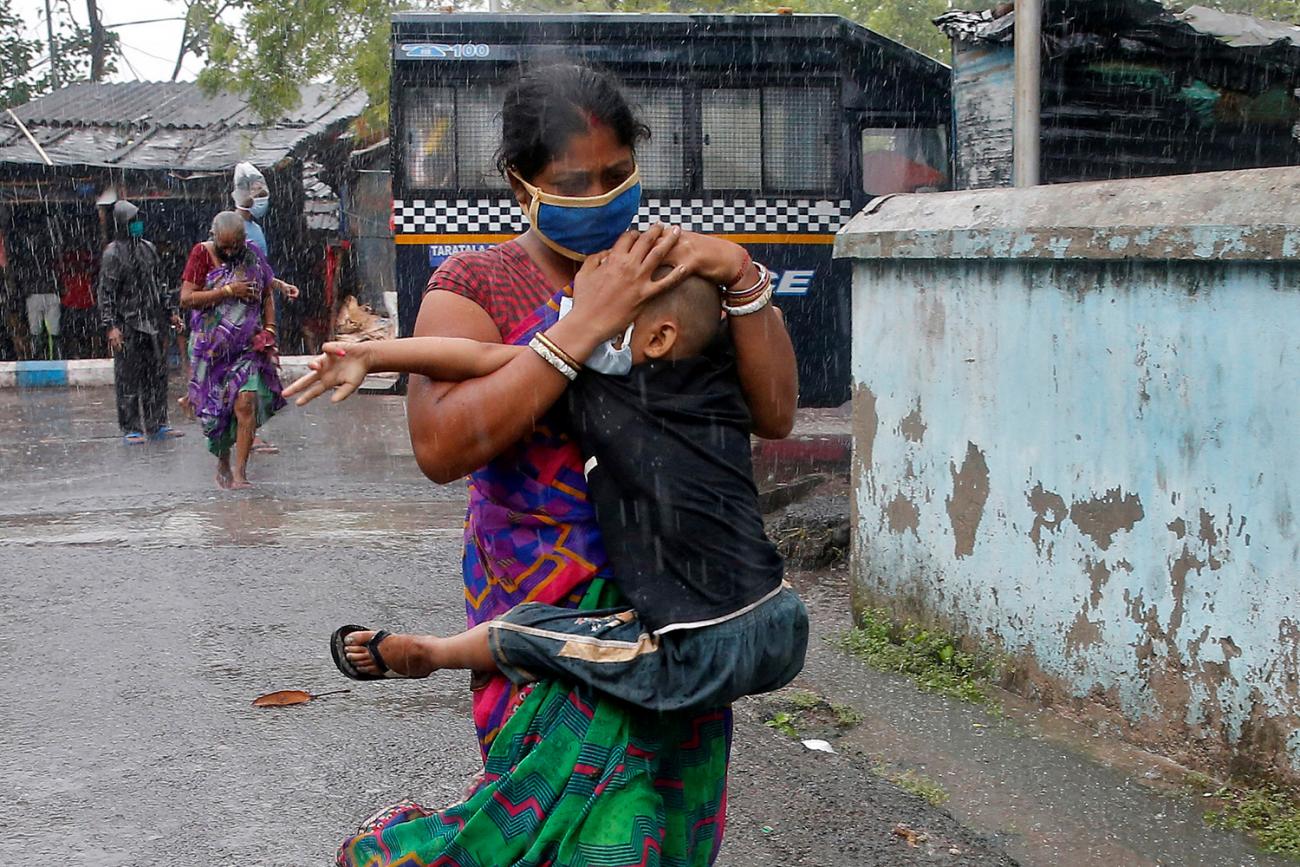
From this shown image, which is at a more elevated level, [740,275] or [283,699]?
[740,275]

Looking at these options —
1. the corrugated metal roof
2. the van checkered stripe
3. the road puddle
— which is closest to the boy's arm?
the road puddle

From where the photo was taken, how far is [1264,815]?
3.51 metres

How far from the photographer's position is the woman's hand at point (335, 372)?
74.9 inches

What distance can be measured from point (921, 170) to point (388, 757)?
28.8 ft

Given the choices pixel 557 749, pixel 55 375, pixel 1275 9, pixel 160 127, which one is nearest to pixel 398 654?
pixel 557 749

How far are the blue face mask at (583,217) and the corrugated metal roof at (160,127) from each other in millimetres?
16279

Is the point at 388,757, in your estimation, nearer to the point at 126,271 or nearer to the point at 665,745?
the point at 665,745

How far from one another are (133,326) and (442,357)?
1005cm

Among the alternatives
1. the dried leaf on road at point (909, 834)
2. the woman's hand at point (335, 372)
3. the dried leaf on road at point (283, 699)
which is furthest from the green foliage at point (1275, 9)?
the woman's hand at point (335, 372)

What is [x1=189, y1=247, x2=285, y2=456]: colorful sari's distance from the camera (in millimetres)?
8758

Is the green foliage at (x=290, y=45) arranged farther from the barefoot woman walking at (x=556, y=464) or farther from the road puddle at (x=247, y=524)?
the barefoot woman walking at (x=556, y=464)

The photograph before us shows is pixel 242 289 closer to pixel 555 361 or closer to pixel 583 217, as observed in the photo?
pixel 583 217

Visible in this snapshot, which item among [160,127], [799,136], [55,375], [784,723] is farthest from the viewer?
[160,127]

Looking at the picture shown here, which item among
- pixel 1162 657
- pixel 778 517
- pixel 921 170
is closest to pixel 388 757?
pixel 1162 657
